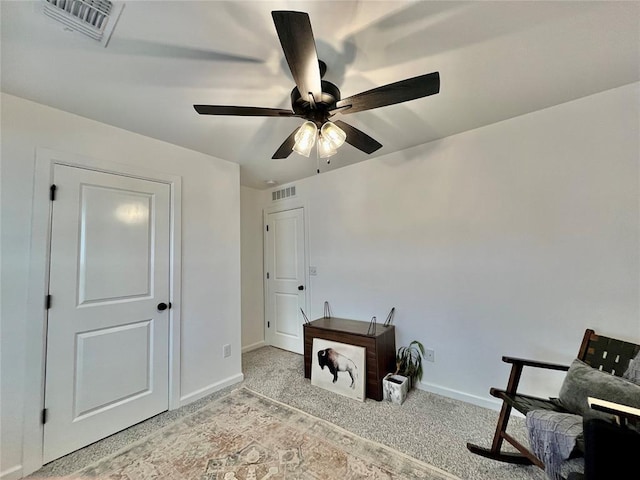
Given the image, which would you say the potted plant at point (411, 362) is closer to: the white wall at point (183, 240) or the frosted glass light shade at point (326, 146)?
the white wall at point (183, 240)

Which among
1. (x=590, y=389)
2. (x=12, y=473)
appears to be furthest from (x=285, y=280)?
(x=590, y=389)

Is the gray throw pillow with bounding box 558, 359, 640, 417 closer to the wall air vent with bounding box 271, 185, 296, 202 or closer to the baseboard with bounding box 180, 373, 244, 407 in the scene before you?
the baseboard with bounding box 180, 373, 244, 407

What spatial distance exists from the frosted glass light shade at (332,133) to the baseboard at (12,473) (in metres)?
2.75

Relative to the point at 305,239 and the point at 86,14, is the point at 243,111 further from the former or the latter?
the point at 305,239

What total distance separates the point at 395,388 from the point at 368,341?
0.45m

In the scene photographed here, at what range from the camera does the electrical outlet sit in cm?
255

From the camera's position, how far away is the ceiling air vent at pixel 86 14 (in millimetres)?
1130

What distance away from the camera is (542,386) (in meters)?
2.03

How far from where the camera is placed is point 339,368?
2611 millimetres

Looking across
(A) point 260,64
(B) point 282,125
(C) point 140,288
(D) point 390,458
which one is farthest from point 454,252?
(C) point 140,288

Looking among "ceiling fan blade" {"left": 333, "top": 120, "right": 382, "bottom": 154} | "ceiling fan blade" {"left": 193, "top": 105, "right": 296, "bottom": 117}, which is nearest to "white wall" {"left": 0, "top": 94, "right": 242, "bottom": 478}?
"ceiling fan blade" {"left": 193, "top": 105, "right": 296, "bottom": 117}

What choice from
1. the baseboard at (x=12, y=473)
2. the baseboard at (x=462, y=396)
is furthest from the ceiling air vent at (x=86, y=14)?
the baseboard at (x=462, y=396)

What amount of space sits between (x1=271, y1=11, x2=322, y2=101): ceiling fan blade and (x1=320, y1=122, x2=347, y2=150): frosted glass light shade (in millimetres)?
193

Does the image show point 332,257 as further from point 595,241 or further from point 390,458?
point 595,241
